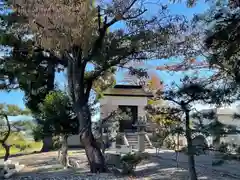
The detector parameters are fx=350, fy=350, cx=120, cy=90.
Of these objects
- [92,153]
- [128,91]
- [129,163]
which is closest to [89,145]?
[92,153]

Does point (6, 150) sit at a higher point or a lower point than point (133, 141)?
lower

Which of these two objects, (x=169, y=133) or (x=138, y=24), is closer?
(x=169, y=133)

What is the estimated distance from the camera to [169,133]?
7.07 metres

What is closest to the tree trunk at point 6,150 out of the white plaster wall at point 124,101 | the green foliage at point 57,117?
the green foliage at point 57,117

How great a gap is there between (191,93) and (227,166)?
206 inches

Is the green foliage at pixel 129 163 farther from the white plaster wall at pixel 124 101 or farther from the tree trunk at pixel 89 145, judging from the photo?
the white plaster wall at pixel 124 101

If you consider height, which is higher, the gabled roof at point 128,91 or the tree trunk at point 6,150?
the gabled roof at point 128,91

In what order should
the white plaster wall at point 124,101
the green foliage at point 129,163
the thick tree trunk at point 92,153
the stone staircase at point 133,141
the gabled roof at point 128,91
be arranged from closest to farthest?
the green foliage at point 129,163 → the thick tree trunk at point 92,153 → the stone staircase at point 133,141 → the white plaster wall at point 124,101 → the gabled roof at point 128,91

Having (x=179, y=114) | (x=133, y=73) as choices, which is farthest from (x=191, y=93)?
(x=133, y=73)

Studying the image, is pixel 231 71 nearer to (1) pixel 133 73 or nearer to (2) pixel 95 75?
(1) pixel 133 73

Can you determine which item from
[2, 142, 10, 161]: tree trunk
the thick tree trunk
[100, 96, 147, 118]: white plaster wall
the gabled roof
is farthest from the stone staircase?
the thick tree trunk

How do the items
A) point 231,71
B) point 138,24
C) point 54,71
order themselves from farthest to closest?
point 54,71 → point 138,24 → point 231,71

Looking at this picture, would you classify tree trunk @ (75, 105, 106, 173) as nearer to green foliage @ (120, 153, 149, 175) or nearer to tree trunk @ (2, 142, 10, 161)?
green foliage @ (120, 153, 149, 175)

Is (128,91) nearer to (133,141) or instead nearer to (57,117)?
(133,141)
